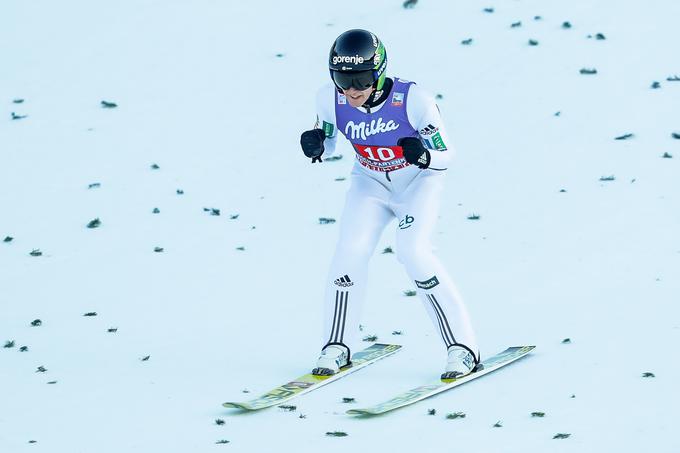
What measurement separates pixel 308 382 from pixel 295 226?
386cm

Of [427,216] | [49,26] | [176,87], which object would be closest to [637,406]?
[427,216]

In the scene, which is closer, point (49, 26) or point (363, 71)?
point (363, 71)

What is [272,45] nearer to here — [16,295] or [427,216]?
[16,295]

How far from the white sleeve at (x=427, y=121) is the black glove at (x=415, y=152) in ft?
0.40

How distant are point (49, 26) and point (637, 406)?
11402 mm

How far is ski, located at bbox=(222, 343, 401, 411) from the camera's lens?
27.8 ft

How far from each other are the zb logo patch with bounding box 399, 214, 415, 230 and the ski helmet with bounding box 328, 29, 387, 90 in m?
0.86

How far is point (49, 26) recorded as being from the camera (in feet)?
58.0

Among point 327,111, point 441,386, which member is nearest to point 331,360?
point 441,386

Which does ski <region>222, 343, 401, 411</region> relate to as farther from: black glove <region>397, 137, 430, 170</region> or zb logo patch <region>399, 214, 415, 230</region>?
black glove <region>397, 137, 430, 170</region>

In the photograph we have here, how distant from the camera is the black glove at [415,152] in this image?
28.7 ft

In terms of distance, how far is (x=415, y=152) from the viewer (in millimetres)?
8734

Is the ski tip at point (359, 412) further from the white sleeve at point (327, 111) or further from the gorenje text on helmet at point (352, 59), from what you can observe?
the gorenje text on helmet at point (352, 59)

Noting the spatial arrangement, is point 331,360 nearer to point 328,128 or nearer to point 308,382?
point 308,382
